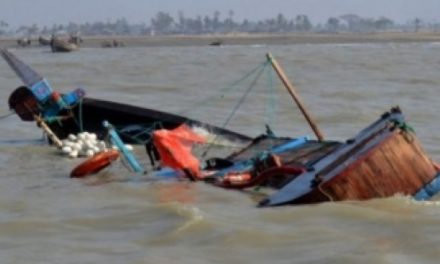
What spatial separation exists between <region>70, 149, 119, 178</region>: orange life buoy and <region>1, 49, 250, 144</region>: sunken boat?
2583 millimetres

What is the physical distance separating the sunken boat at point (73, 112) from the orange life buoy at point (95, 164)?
102 inches

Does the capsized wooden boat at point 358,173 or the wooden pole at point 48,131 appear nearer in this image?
the capsized wooden boat at point 358,173

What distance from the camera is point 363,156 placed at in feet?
30.3

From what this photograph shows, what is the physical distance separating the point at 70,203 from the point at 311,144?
329 cm

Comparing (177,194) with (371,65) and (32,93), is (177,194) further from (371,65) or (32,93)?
(371,65)

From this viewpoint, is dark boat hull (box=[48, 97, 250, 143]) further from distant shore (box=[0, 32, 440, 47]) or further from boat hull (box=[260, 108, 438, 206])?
distant shore (box=[0, 32, 440, 47])

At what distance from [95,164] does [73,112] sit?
11.0 ft

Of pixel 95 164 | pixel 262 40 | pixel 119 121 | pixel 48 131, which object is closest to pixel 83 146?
pixel 48 131

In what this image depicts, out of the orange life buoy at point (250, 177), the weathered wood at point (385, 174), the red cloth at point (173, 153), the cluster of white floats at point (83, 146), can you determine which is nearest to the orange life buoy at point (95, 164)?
the red cloth at point (173, 153)

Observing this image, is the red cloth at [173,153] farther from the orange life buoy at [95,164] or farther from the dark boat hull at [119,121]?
→ the dark boat hull at [119,121]

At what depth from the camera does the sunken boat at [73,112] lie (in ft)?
49.0

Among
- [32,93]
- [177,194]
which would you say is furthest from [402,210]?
[32,93]

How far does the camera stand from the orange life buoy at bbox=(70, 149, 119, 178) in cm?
1211

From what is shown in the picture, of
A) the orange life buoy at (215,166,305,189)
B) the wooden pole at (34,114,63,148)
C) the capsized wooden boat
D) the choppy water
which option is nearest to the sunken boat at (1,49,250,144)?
the wooden pole at (34,114,63,148)
